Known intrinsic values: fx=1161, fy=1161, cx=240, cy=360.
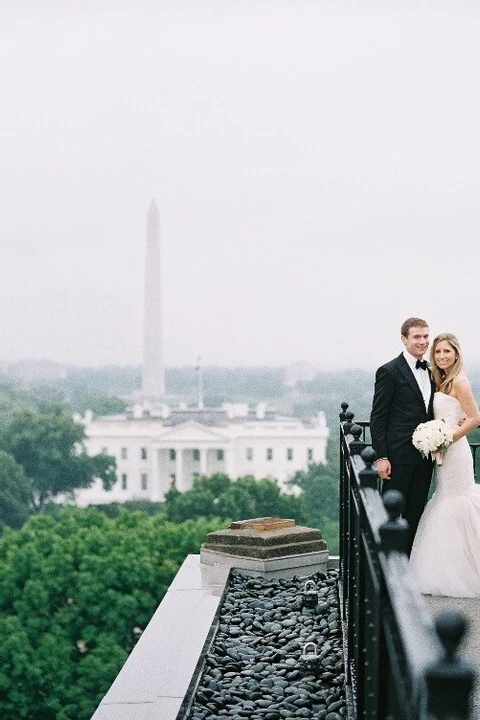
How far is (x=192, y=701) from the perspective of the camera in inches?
243

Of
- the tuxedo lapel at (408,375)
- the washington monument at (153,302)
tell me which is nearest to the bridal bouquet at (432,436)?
the tuxedo lapel at (408,375)

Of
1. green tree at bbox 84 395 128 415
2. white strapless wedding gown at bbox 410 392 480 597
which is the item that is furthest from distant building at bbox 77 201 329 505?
white strapless wedding gown at bbox 410 392 480 597

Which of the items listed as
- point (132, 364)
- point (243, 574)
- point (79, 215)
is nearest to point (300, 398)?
point (132, 364)

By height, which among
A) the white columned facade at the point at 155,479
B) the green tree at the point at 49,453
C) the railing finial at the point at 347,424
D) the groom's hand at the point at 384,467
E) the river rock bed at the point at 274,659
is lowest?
the white columned facade at the point at 155,479

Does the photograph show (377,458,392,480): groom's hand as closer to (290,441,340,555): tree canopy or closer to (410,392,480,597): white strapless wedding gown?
(410,392,480,597): white strapless wedding gown

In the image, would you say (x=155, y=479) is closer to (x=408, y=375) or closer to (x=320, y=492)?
(x=320, y=492)

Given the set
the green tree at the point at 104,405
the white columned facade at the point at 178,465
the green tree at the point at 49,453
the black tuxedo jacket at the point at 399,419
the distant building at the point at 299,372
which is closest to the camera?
the black tuxedo jacket at the point at 399,419

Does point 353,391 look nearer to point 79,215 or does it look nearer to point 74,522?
point 79,215

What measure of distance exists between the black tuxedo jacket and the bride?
208mm

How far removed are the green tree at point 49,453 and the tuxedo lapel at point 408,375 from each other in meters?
92.0

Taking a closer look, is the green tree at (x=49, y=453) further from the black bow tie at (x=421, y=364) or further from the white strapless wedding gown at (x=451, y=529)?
the black bow tie at (x=421, y=364)

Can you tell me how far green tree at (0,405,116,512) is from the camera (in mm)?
98375

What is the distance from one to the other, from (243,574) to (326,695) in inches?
A: 140

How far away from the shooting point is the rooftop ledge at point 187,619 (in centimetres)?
620
